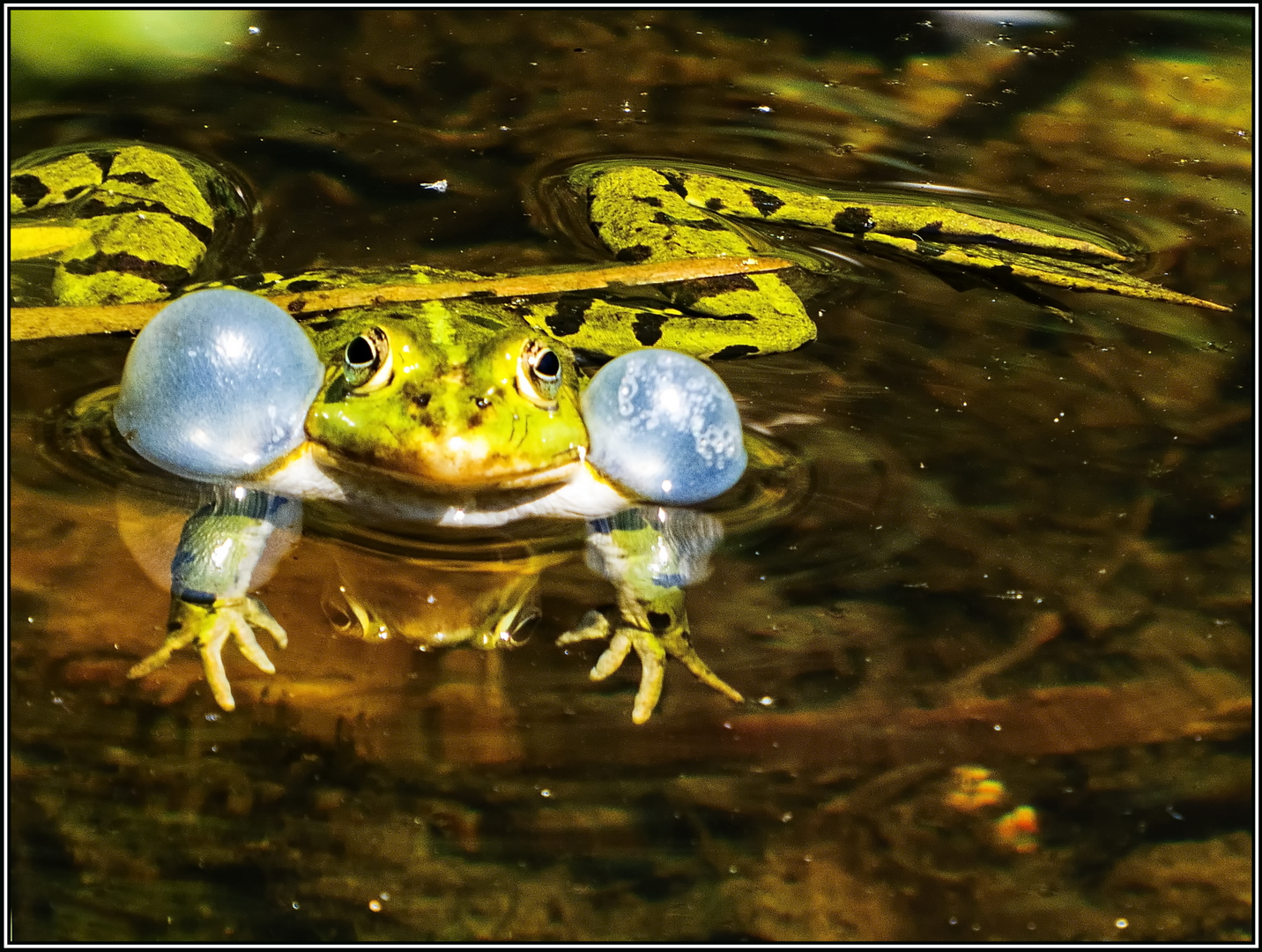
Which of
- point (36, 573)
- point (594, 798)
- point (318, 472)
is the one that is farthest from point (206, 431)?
point (594, 798)

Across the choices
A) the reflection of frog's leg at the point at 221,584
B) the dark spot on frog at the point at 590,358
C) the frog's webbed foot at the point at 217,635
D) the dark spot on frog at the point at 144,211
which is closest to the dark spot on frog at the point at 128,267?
the dark spot on frog at the point at 144,211

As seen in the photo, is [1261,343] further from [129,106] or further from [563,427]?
[129,106]

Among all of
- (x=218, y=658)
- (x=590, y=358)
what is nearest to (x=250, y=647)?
(x=218, y=658)

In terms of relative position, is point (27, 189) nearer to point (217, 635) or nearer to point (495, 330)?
point (495, 330)

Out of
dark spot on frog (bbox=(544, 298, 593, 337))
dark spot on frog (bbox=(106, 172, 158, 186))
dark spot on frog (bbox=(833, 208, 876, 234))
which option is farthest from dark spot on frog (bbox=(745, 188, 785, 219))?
dark spot on frog (bbox=(106, 172, 158, 186))

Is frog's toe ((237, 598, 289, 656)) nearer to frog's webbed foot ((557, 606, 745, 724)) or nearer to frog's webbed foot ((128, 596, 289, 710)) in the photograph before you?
frog's webbed foot ((128, 596, 289, 710))

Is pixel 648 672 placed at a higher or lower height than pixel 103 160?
lower

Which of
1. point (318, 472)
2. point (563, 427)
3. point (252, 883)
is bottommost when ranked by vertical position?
point (252, 883)
